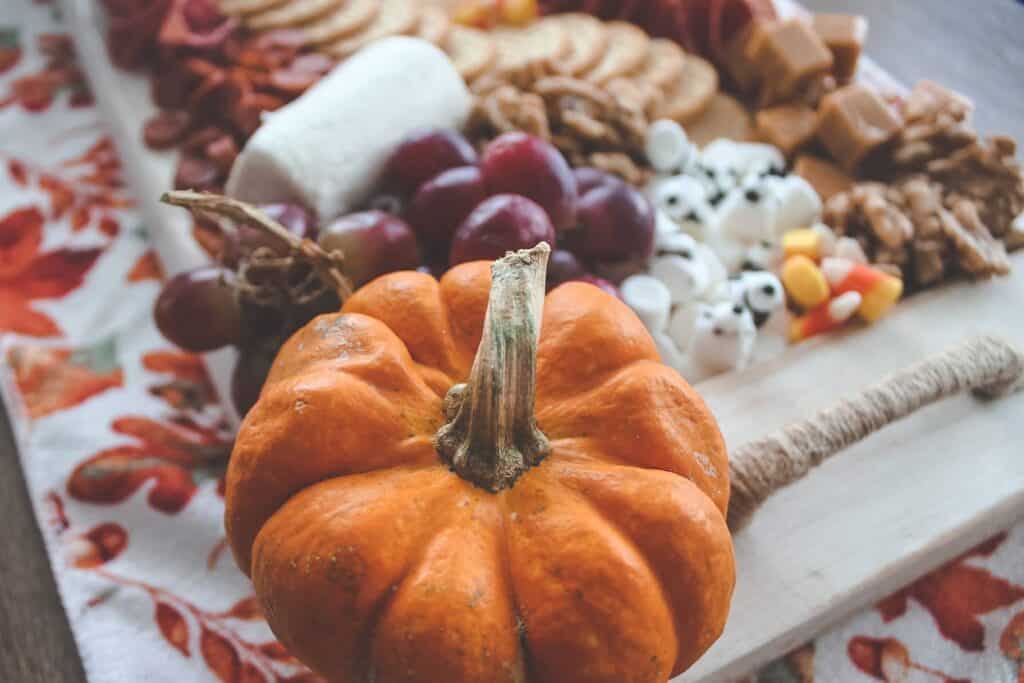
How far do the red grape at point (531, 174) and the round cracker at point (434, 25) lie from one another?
1.62 ft

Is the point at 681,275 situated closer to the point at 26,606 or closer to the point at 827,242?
the point at 827,242

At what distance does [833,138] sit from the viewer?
4.17 ft

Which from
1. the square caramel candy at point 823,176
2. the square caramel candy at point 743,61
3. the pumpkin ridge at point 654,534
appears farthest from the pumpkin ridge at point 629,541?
the square caramel candy at point 743,61

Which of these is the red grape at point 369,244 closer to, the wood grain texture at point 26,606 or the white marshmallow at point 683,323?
the white marshmallow at point 683,323

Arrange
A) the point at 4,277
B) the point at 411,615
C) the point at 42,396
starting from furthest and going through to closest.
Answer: the point at 4,277 → the point at 42,396 → the point at 411,615

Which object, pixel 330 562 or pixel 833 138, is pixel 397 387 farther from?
pixel 833 138

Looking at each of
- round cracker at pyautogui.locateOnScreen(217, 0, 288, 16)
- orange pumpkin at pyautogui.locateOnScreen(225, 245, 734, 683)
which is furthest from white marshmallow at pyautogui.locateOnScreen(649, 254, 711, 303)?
round cracker at pyautogui.locateOnScreen(217, 0, 288, 16)

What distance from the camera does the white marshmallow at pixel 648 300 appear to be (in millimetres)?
992

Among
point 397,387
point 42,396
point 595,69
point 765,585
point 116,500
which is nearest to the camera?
point 397,387

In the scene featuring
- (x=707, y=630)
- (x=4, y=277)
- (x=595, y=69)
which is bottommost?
(x=4, y=277)

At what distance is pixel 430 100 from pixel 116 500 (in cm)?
65

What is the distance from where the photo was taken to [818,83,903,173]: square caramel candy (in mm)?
1237

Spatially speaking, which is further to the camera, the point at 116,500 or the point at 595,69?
the point at 595,69

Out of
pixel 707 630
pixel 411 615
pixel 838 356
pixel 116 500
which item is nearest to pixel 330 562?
pixel 411 615
